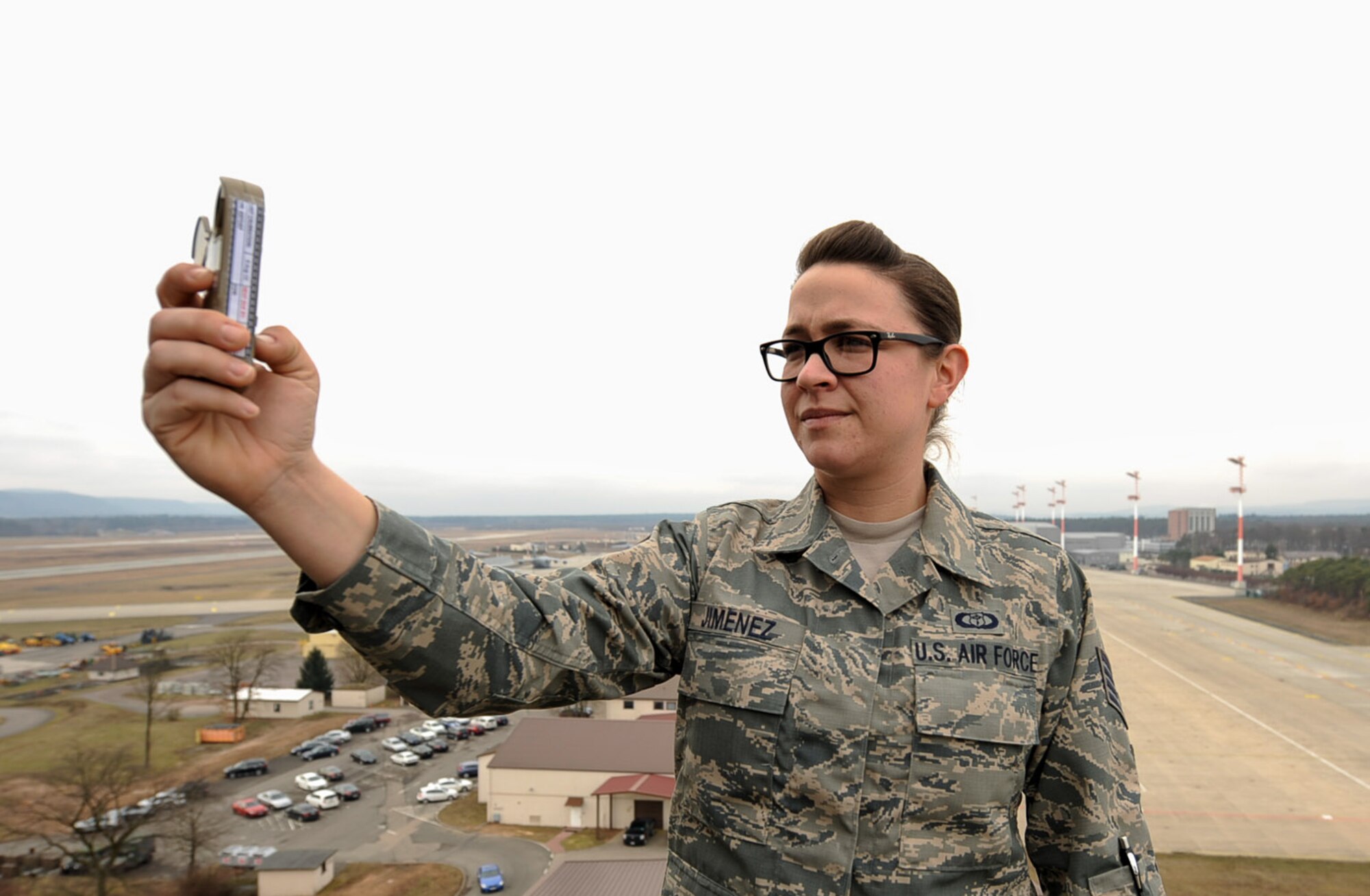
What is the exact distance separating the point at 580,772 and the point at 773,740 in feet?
46.6

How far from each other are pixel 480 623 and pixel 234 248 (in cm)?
53

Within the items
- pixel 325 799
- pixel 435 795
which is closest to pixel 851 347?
pixel 435 795

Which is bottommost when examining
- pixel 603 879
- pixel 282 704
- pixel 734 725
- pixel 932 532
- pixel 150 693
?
pixel 282 704

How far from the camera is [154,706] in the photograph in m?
24.1

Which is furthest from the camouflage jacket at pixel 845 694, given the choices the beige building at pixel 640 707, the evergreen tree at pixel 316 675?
the evergreen tree at pixel 316 675

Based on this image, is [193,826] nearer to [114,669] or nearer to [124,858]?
[124,858]

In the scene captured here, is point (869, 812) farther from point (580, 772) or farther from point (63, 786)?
point (63, 786)

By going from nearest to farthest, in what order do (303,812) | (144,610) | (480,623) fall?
(480,623)
(303,812)
(144,610)

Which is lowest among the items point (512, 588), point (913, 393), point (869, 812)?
point (869, 812)

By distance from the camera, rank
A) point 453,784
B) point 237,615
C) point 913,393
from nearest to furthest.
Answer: point 913,393, point 453,784, point 237,615

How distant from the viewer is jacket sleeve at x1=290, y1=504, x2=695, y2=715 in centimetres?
92

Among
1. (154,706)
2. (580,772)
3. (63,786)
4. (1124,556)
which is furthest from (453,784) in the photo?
(1124,556)

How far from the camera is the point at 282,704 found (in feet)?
79.7

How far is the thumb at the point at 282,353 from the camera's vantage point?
0.84 m
